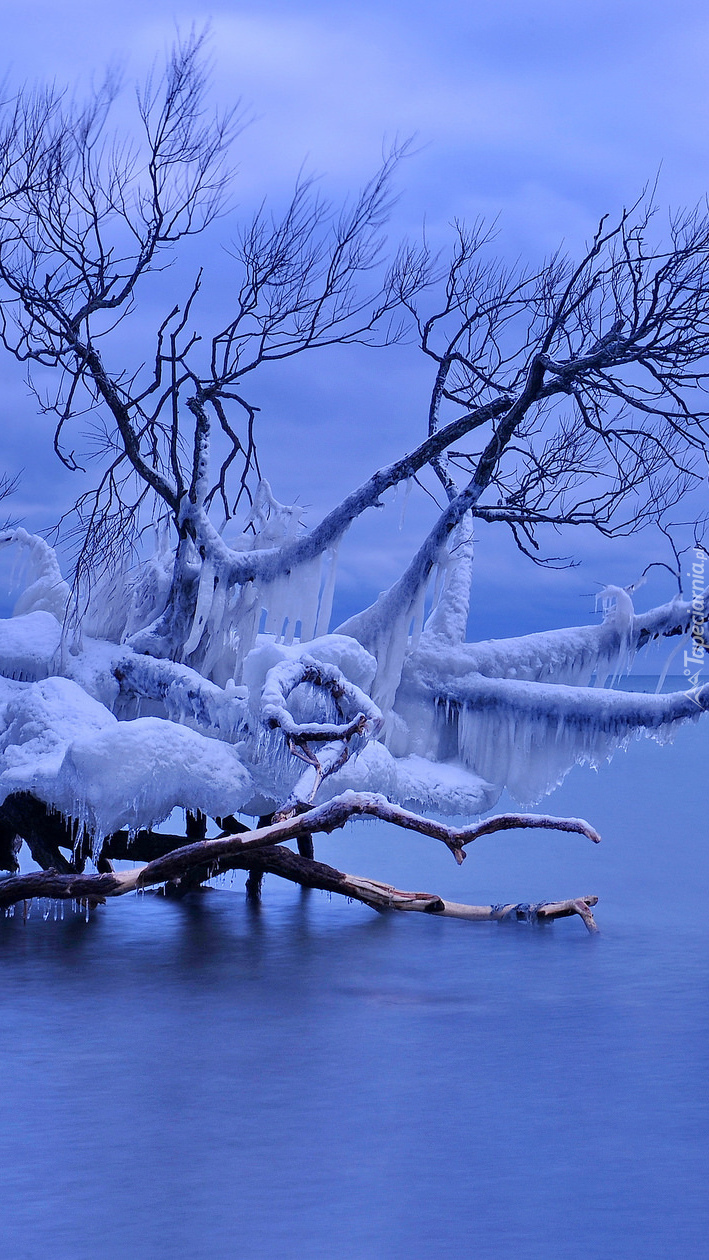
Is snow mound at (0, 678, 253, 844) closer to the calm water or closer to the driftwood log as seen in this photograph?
the driftwood log

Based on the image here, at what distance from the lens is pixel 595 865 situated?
1777cm

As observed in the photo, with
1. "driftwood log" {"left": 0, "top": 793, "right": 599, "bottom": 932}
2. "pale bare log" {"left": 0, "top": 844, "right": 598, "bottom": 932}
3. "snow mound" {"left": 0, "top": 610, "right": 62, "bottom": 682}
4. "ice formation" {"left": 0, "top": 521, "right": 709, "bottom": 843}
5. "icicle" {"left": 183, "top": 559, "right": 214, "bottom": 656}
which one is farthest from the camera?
"snow mound" {"left": 0, "top": 610, "right": 62, "bottom": 682}

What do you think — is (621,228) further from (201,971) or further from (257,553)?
(201,971)

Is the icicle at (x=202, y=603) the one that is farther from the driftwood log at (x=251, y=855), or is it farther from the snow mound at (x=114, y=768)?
the driftwood log at (x=251, y=855)

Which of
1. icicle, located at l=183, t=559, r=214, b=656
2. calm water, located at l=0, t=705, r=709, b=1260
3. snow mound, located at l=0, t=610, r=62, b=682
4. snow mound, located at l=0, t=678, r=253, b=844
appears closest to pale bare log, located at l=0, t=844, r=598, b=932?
calm water, located at l=0, t=705, r=709, b=1260

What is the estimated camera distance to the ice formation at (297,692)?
9.57 m

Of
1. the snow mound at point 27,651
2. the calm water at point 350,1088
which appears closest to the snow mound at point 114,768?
the calm water at point 350,1088

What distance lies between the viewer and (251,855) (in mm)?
9898

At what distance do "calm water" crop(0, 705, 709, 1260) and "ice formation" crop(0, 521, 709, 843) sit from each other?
1.31 meters

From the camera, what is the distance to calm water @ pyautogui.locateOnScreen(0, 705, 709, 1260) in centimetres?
516

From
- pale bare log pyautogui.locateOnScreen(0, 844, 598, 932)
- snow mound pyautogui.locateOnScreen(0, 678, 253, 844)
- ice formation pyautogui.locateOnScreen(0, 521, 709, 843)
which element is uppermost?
ice formation pyautogui.locateOnScreen(0, 521, 709, 843)

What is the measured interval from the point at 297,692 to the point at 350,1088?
4149 millimetres

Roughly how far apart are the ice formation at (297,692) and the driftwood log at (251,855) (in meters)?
0.46

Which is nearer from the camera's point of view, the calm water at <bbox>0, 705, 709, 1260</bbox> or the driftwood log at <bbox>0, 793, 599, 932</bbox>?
the calm water at <bbox>0, 705, 709, 1260</bbox>
